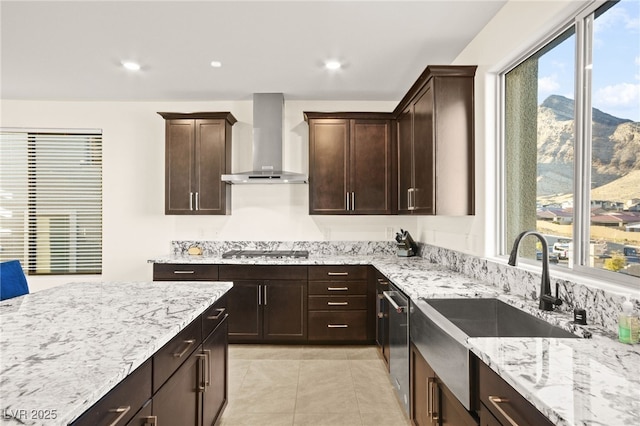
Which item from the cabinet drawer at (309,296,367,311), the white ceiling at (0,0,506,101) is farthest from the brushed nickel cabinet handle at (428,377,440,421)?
the white ceiling at (0,0,506,101)

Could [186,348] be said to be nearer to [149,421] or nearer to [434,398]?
[149,421]

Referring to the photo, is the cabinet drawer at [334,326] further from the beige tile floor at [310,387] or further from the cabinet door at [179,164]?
the cabinet door at [179,164]

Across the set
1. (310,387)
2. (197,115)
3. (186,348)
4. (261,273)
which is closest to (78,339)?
(186,348)

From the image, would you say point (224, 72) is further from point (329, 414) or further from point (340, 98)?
point (329, 414)

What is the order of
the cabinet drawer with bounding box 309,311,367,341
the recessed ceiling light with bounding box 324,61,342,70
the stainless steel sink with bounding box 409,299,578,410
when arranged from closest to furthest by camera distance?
the stainless steel sink with bounding box 409,299,578,410 → the recessed ceiling light with bounding box 324,61,342,70 → the cabinet drawer with bounding box 309,311,367,341

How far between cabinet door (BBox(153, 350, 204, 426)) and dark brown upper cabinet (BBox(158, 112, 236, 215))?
259 cm

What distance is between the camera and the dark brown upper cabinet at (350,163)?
413 cm

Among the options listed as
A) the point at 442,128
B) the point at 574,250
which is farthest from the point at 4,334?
the point at 442,128

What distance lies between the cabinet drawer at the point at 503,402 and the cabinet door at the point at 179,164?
358 cm

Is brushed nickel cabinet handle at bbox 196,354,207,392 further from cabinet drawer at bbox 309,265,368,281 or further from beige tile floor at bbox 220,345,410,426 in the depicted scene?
cabinet drawer at bbox 309,265,368,281

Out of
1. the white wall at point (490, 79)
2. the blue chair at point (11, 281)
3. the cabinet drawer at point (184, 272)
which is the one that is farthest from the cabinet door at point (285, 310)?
the blue chair at point (11, 281)

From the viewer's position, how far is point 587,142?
5.90ft

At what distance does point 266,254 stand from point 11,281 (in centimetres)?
237

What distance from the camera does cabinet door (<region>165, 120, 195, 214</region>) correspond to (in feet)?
13.6
